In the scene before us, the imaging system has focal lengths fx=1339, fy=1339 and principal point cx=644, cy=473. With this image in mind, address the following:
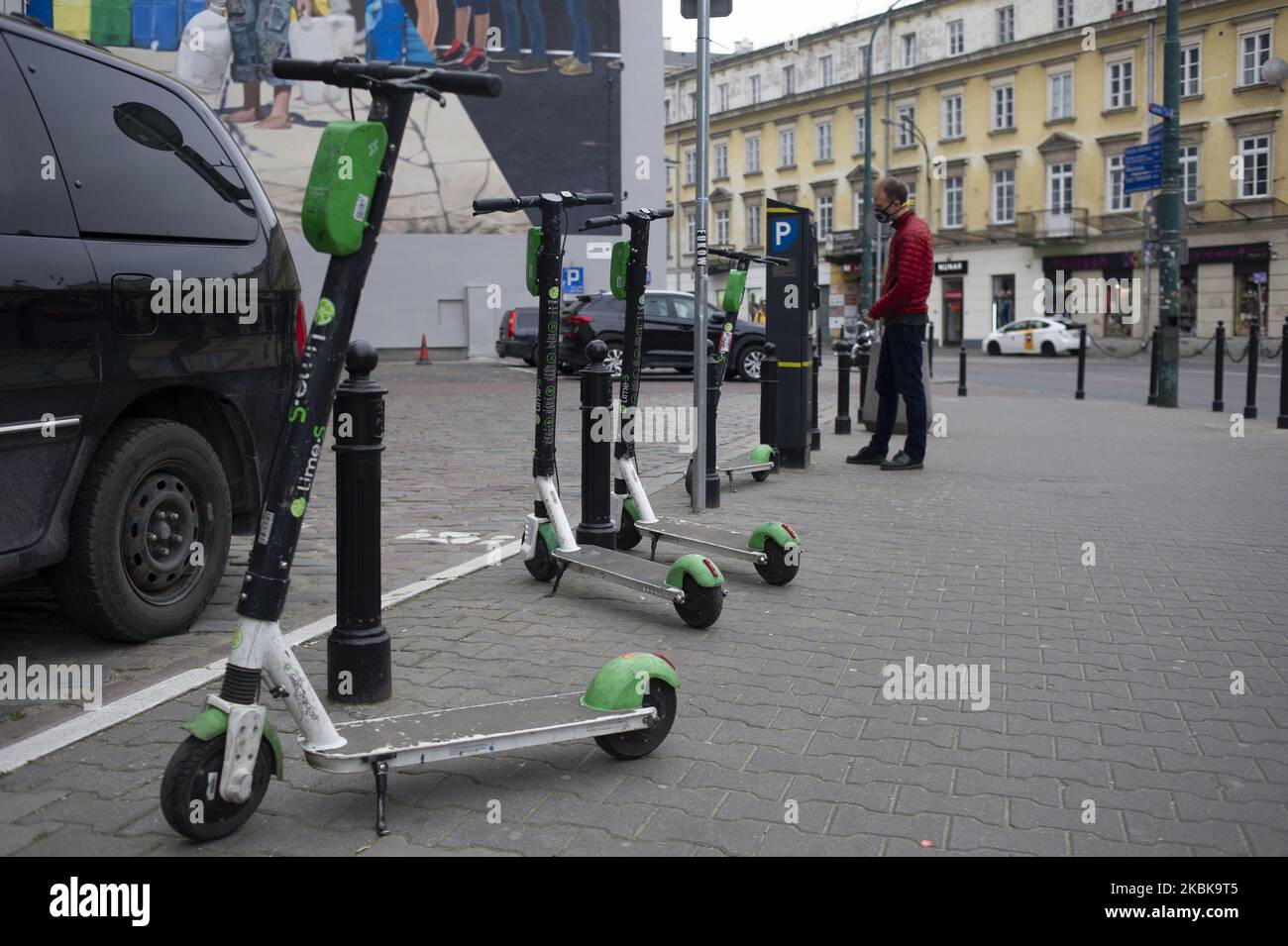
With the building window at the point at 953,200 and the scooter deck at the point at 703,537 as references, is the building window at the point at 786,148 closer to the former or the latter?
the building window at the point at 953,200

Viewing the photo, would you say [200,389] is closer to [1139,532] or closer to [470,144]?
[1139,532]

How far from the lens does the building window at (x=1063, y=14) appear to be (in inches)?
2036

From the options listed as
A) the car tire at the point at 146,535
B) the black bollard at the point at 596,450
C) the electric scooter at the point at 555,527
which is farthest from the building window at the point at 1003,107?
the car tire at the point at 146,535

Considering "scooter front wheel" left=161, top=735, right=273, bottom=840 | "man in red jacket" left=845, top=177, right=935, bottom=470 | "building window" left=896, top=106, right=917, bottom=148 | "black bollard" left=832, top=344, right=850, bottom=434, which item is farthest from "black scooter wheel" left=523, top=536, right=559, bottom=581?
"building window" left=896, top=106, right=917, bottom=148

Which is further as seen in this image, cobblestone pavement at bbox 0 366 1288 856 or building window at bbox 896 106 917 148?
building window at bbox 896 106 917 148

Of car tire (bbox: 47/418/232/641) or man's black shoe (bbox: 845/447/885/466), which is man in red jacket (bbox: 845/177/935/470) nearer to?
man's black shoe (bbox: 845/447/885/466)

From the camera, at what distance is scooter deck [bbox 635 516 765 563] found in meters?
6.20

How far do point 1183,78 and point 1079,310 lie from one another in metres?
9.44

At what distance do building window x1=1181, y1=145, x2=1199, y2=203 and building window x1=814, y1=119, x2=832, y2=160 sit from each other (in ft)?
61.0

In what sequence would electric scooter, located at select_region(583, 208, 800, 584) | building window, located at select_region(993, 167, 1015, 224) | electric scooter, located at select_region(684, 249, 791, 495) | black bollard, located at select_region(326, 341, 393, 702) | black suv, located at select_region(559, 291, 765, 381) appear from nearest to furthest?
black bollard, located at select_region(326, 341, 393, 702)
electric scooter, located at select_region(583, 208, 800, 584)
electric scooter, located at select_region(684, 249, 791, 495)
black suv, located at select_region(559, 291, 765, 381)
building window, located at select_region(993, 167, 1015, 224)

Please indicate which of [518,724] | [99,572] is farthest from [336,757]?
[99,572]

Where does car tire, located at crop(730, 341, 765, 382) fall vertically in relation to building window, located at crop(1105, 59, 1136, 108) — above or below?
below

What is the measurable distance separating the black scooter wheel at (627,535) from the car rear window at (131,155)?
2453 millimetres

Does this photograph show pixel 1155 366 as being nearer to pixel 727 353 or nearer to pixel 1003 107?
pixel 727 353
